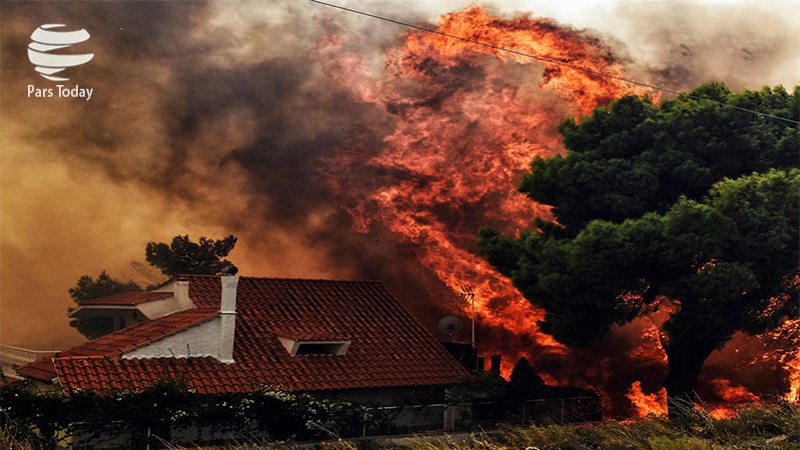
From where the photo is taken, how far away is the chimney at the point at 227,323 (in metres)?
28.5

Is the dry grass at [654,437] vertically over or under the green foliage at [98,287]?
under

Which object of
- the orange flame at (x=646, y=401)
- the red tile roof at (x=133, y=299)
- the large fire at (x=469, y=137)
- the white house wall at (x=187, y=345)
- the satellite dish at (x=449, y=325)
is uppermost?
the large fire at (x=469, y=137)

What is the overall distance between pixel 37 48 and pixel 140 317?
2074cm

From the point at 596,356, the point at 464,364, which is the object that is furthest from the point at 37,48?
the point at 596,356

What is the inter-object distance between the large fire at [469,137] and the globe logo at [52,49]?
1467 cm

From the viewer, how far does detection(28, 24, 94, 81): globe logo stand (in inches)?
1839

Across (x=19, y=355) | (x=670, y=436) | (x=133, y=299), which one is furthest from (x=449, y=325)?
(x=19, y=355)

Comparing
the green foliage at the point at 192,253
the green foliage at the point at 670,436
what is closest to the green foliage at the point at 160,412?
the green foliage at the point at 670,436

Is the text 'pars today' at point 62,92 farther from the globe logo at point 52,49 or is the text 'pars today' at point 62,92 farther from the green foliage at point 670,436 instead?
the green foliage at point 670,436

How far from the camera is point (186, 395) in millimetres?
24891

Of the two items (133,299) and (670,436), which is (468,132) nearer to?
(133,299)

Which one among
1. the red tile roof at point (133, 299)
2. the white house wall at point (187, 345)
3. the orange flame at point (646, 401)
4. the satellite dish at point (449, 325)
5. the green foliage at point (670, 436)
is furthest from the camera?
the orange flame at point (646, 401)

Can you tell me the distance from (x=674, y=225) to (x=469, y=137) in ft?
84.3

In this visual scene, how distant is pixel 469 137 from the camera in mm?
53594
